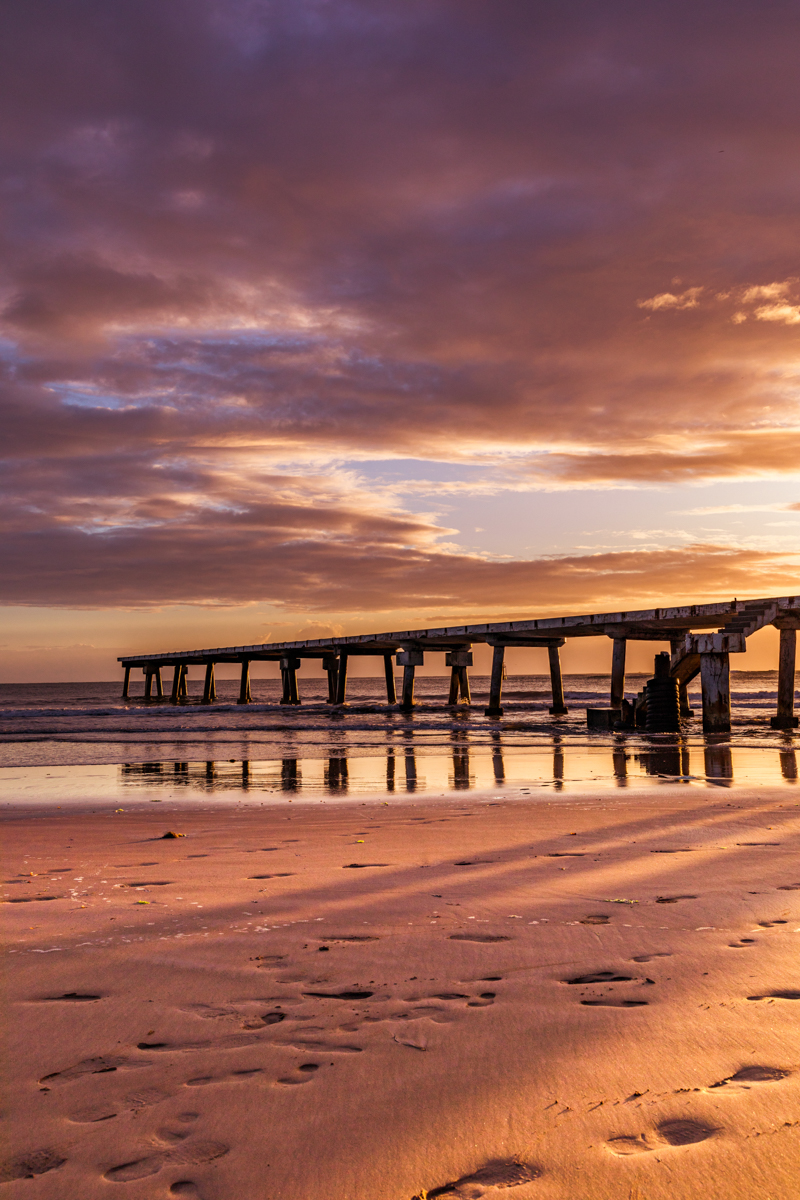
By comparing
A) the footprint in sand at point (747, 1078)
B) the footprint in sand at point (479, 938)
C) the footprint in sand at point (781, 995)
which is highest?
the footprint in sand at point (747, 1078)

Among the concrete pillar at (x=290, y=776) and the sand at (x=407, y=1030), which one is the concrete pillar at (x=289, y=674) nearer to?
the concrete pillar at (x=290, y=776)

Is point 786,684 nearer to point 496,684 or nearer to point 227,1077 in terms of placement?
point 496,684

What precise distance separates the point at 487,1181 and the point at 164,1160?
0.89 m

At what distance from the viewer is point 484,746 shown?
1897cm

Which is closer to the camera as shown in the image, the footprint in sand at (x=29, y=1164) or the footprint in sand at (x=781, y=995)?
the footprint in sand at (x=29, y=1164)

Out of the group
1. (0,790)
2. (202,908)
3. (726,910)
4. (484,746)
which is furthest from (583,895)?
(484,746)

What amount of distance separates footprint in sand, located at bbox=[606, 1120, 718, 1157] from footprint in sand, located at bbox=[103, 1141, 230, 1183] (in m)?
1.10

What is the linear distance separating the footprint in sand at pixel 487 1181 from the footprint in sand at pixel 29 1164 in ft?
3.31

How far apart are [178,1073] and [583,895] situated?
289 cm

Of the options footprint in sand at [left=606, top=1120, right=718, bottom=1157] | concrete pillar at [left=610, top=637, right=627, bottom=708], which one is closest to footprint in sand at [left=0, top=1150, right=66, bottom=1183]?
footprint in sand at [left=606, top=1120, right=718, bottom=1157]

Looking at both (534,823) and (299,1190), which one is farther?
(534,823)

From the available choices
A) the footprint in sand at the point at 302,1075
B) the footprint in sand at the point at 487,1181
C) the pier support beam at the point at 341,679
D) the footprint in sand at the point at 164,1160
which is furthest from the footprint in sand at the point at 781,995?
the pier support beam at the point at 341,679

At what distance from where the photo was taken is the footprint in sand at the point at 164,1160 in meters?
2.13

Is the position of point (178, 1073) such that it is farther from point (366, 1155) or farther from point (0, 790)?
point (0, 790)
